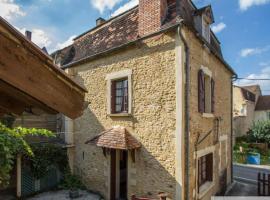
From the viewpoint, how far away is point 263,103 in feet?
111

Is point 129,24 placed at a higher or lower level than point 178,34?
higher

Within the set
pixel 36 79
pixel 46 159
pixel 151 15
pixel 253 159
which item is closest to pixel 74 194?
pixel 46 159

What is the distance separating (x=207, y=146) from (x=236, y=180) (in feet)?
21.2

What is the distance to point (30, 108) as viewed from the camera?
2152mm

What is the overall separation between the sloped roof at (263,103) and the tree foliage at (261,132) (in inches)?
409

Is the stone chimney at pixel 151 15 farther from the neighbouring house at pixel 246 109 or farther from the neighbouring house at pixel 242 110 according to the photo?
the neighbouring house at pixel 242 110

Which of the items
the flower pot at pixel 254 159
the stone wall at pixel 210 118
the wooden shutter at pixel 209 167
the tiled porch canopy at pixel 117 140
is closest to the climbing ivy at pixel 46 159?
the tiled porch canopy at pixel 117 140

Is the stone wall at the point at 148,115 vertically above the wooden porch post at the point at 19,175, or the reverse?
the stone wall at the point at 148,115

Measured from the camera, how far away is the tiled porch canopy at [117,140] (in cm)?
787

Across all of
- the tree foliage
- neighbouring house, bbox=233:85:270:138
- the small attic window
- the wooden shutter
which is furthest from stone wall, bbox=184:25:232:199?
neighbouring house, bbox=233:85:270:138

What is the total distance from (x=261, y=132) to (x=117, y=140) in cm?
2168

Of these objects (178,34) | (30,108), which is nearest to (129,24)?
(178,34)

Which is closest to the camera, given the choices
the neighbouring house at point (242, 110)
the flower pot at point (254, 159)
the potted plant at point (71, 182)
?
the potted plant at point (71, 182)

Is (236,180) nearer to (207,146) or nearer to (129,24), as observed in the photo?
(207,146)
